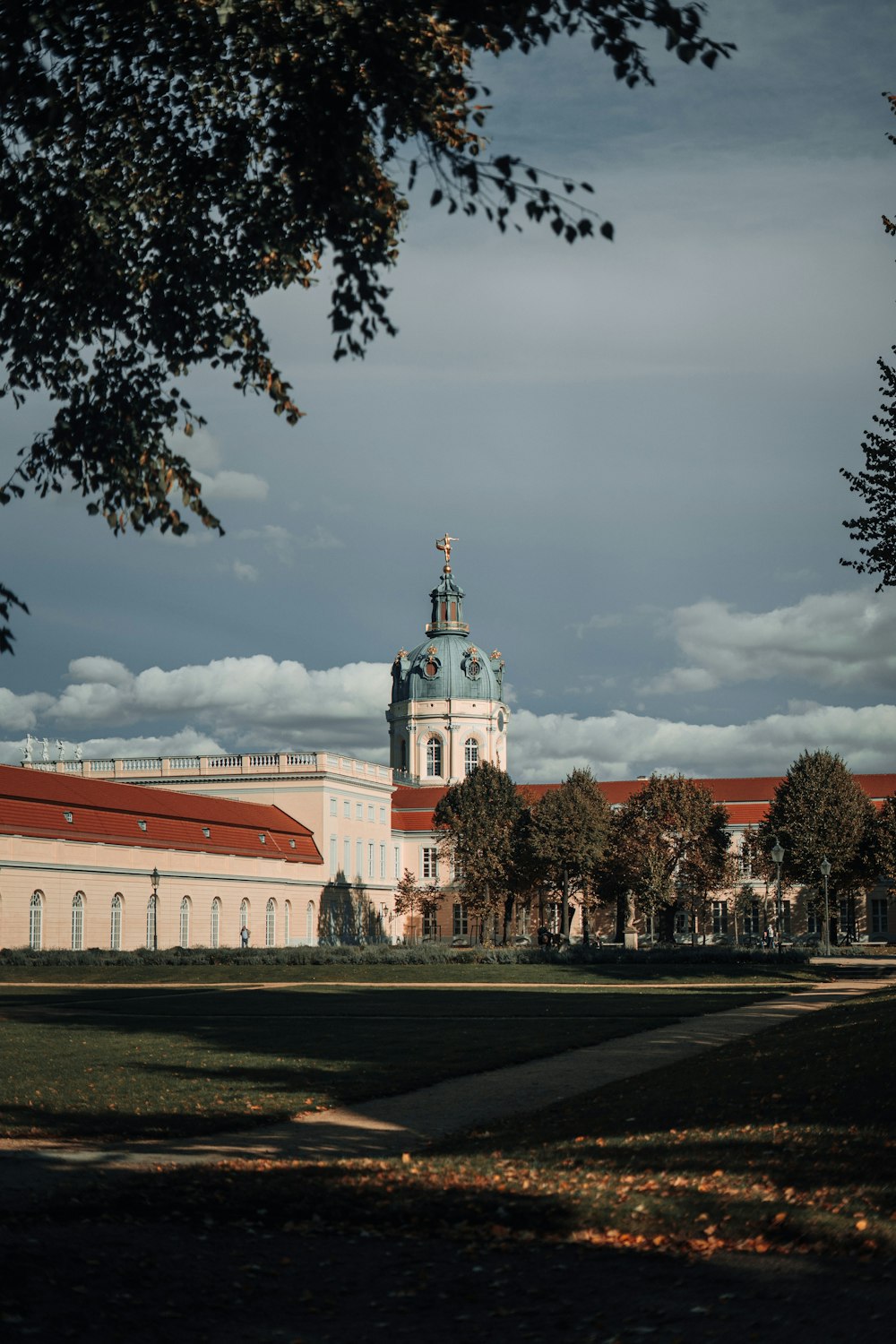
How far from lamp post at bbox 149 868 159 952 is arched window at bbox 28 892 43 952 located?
340 inches

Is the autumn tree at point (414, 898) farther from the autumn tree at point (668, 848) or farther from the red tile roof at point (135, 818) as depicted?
the autumn tree at point (668, 848)

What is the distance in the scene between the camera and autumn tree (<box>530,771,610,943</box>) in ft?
295

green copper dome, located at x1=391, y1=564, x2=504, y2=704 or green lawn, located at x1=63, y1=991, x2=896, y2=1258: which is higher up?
green copper dome, located at x1=391, y1=564, x2=504, y2=704

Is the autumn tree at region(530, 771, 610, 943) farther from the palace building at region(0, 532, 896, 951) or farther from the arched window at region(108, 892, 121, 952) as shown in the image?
the arched window at region(108, 892, 121, 952)

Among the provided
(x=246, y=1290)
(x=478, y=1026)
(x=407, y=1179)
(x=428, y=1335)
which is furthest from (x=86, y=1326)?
(x=478, y=1026)

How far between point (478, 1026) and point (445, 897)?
9418 centimetres

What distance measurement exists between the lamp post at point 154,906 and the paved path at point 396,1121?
2158 inches

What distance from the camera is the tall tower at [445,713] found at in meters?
130

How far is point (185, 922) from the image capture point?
7769 cm

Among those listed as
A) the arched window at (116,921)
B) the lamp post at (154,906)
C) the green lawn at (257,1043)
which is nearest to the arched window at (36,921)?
the arched window at (116,921)

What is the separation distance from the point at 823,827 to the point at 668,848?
9076 mm

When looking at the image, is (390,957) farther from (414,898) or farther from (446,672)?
(446,672)

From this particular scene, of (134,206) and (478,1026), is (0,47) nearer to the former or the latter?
(134,206)

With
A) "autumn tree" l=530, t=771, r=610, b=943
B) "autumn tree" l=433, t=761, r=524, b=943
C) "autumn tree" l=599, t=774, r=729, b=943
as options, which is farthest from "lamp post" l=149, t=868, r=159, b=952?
"autumn tree" l=599, t=774, r=729, b=943
